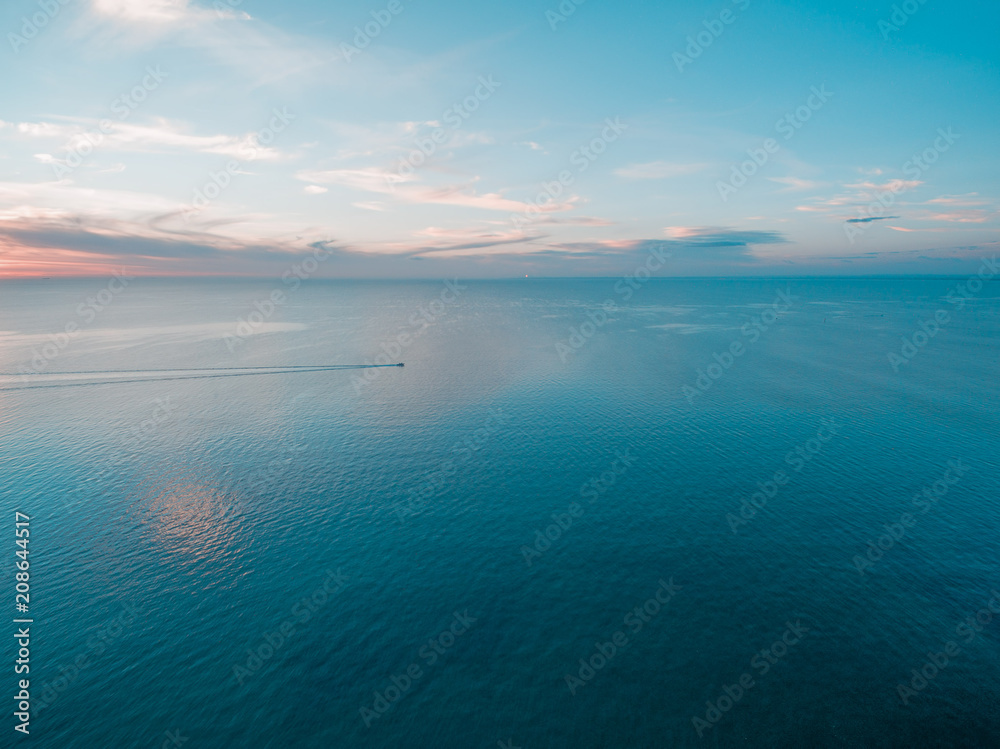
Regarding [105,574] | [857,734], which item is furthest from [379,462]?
[857,734]

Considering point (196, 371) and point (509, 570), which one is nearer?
point (509, 570)

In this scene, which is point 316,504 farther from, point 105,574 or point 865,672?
point 865,672

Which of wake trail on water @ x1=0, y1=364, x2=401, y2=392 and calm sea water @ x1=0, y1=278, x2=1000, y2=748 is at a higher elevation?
wake trail on water @ x1=0, y1=364, x2=401, y2=392

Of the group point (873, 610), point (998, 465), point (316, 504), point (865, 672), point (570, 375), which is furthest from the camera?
point (570, 375)

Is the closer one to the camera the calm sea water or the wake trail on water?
the calm sea water

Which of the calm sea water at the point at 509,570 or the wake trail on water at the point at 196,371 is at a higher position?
the wake trail on water at the point at 196,371

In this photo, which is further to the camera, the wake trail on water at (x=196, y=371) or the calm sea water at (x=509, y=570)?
the wake trail on water at (x=196, y=371)

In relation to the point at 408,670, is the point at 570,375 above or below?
above

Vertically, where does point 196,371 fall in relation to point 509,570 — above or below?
above
